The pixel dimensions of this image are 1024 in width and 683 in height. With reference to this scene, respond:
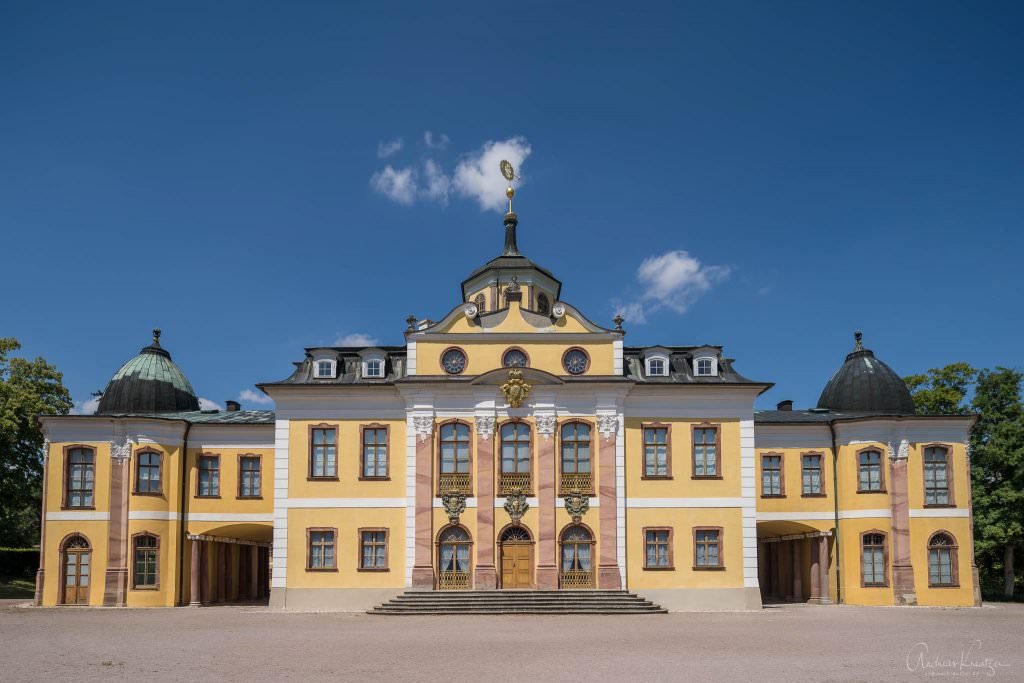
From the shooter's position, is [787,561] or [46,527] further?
[787,561]

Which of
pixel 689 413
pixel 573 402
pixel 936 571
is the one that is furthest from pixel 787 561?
pixel 573 402

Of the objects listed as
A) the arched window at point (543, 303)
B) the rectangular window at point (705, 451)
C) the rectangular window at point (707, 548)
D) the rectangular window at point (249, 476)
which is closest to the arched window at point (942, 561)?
the rectangular window at point (707, 548)

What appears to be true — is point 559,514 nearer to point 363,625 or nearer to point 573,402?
point 573,402

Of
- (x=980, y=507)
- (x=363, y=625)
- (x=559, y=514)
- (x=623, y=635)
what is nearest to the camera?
(x=623, y=635)

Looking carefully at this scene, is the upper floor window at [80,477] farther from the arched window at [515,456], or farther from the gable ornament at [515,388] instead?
the gable ornament at [515,388]

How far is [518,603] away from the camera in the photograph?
3359 centimetres

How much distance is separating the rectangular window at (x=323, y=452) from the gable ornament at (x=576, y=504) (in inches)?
364

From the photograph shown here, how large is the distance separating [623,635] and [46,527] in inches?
974

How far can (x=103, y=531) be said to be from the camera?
121 feet

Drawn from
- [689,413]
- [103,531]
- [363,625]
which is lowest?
[363,625]

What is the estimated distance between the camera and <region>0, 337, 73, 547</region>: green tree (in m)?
44.1

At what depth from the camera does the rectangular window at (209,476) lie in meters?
38.8

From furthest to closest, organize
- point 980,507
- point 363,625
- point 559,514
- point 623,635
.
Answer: point 980,507
point 559,514
point 363,625
point 623,635

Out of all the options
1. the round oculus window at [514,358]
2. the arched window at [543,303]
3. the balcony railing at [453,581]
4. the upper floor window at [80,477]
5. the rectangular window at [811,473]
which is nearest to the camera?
the balcony railing at [453,581]
